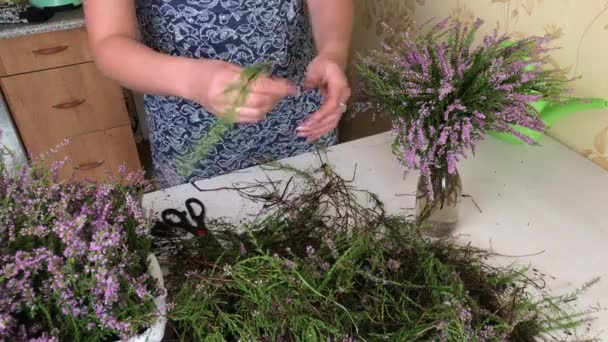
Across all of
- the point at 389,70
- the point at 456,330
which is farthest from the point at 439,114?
the point at 456,330

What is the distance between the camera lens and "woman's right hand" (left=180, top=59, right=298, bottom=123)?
532 mm

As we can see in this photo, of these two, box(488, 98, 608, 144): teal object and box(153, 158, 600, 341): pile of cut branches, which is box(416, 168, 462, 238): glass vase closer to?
box(153, 158, 600, 341): pile of cut branches

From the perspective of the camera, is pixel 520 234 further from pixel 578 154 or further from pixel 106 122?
pixel 106 122

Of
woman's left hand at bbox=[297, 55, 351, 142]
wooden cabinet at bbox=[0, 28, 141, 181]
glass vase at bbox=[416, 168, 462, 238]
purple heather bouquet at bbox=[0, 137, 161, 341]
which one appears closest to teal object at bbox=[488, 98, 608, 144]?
glass vase at bbox=[416, 168, 462, 238]

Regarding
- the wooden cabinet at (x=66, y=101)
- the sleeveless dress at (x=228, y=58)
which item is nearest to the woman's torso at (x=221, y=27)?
the sleeveless dress at (x=228, y=58)

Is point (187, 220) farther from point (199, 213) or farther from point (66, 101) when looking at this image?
point (66, 101)

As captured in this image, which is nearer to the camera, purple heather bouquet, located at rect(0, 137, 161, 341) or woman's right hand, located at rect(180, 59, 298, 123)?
purple heather bouquet, located at rect(0, 137, 161, 341)

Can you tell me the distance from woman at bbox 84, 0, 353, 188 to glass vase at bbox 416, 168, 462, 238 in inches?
6.3

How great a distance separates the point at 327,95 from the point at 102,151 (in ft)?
4.96

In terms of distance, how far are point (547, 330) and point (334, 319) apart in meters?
0.23

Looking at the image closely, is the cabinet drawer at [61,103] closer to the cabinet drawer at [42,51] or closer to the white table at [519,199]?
the cabinet drawer at [42,51]

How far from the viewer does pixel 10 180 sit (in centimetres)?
47

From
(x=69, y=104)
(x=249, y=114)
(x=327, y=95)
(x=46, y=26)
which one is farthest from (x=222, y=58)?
(x=69, y=104)

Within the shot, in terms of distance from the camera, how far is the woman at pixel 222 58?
0.70m
